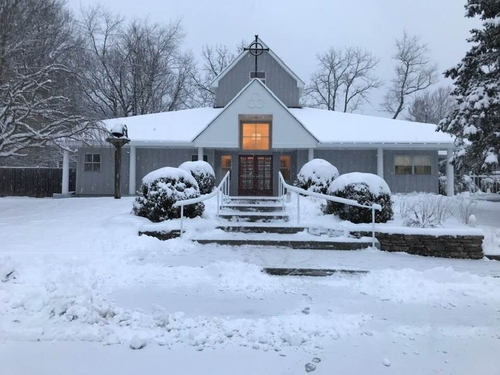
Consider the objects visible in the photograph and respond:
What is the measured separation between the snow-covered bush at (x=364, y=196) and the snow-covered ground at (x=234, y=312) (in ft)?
5.10

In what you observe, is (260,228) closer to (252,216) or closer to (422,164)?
→ (252,216)

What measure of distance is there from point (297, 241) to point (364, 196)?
2.18 metres

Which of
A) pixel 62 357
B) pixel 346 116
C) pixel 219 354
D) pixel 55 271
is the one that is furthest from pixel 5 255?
pixel 346 116

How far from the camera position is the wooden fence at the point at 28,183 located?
73.7 feet

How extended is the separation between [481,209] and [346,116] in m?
9.97

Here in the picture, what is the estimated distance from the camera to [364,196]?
8.92 m

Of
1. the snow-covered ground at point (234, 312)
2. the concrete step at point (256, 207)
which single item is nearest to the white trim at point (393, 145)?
the concrete step at point (256, 207)

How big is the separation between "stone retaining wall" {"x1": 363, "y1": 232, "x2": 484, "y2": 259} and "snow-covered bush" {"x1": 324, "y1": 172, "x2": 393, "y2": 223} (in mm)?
1083

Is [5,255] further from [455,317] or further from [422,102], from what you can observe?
[422,102]

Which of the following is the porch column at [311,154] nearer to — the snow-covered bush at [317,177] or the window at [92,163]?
the snow-covered bush at [317,177]

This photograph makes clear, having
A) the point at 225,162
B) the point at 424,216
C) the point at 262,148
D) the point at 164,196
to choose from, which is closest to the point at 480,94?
the point at 424,216

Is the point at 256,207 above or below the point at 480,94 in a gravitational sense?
below

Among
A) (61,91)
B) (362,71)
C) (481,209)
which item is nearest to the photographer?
(481,209)

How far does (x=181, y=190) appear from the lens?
9445 mm
